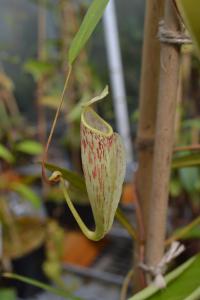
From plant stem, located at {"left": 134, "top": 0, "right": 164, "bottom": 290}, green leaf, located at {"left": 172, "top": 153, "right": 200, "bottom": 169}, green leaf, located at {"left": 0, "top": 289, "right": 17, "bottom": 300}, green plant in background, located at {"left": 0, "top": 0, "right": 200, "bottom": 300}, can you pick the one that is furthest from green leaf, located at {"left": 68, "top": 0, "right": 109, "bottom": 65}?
green leaf, located at {"left": 0, "top": 289, "right": 17, "bottom": 300}

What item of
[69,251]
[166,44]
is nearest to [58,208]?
[69,251]

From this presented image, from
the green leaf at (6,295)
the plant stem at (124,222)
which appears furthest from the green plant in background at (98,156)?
the green leaf at (6,295)

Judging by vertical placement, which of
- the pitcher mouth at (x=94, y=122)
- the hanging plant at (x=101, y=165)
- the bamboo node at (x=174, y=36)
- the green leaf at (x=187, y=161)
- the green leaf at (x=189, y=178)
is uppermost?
the bamboo node at (x=174, y=36)

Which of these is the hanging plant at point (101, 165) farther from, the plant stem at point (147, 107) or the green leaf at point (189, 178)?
the green leaf at point (189, 178)

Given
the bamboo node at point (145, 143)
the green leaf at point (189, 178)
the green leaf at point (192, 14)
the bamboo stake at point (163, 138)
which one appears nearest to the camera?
the green leaf at point (192, 14)

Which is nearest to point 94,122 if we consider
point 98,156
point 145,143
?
point 98,156

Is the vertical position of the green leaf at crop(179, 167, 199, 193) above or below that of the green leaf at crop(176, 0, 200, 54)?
below

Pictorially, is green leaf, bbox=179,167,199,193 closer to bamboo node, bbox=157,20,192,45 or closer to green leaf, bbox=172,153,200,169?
green leaf, bbox=172,153,200,169

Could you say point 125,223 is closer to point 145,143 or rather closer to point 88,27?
point 145,143
